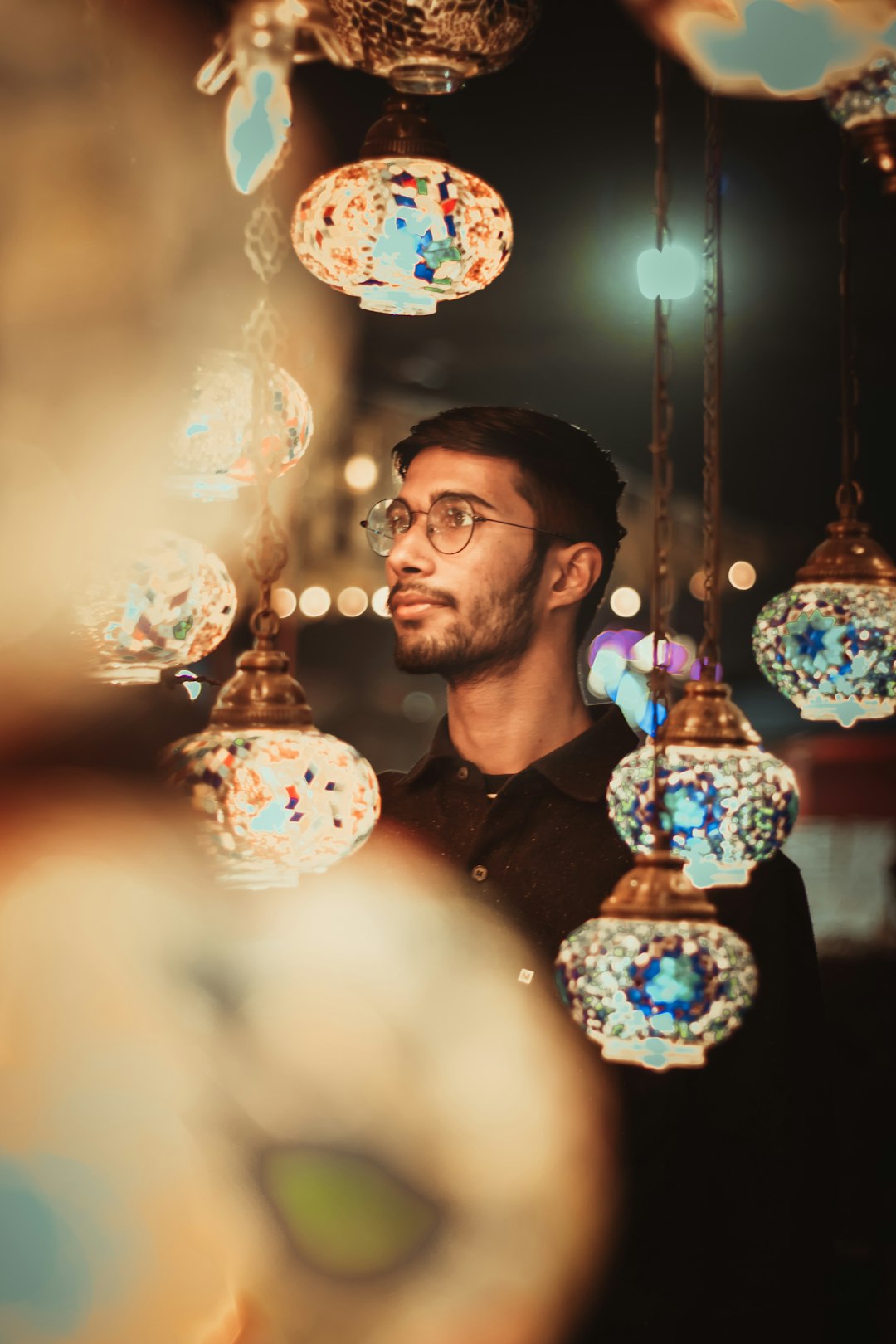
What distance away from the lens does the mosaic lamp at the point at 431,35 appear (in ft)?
5.19

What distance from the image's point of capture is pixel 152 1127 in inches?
81.0

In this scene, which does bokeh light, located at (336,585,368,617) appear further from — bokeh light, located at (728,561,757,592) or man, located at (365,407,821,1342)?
man, located at (365,407,821,1342)

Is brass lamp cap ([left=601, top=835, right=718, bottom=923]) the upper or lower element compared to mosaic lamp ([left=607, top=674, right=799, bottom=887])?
lower

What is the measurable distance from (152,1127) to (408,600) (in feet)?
2.74

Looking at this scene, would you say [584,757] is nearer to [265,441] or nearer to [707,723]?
[707,723]

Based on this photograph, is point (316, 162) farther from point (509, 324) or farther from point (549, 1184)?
point (549, 1184)

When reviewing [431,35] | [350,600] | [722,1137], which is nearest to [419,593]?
[431,35]

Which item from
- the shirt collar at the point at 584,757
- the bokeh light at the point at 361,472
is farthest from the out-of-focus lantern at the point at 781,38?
the bokeh light at the point at 361,472

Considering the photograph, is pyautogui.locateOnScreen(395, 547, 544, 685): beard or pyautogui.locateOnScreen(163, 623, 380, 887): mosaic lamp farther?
pyautogui.locateOnScreen(395, 547, 544, 685): beard

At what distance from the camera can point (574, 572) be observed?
2236mm

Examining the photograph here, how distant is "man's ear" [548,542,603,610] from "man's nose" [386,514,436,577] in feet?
0.75

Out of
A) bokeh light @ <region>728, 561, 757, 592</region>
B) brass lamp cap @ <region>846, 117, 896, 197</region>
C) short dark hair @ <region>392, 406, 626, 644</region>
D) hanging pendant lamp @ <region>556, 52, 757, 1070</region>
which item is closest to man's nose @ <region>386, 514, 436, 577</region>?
short dark hair @ <region>392, 406, 626, 644</region>

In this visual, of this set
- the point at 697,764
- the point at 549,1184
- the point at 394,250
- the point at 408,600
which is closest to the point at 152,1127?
the point at 549,1184

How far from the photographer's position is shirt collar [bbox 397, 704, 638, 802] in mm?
2197
